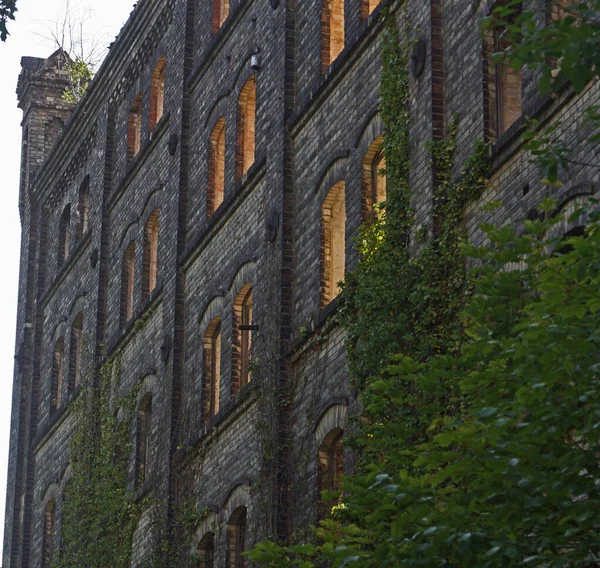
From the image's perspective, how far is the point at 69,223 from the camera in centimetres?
4000

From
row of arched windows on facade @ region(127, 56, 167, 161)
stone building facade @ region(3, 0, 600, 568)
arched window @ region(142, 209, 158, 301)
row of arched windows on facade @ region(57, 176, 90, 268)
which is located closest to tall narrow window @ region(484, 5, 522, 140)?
stone building facade @ region(3, 0, 600, 568)

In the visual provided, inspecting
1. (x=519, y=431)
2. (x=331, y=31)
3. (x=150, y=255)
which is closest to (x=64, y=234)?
(x=150, y=255)

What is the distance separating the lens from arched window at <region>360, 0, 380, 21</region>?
23.8 metres

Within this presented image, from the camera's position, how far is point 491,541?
1195 cm

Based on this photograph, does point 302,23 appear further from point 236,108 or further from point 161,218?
point 161,218

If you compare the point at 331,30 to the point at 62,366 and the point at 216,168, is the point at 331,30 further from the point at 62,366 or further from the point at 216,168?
the point at 62,366

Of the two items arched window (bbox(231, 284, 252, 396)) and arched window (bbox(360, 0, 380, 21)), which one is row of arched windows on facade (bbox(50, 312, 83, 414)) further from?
arched window (bbox(360, 0, 380, 21))

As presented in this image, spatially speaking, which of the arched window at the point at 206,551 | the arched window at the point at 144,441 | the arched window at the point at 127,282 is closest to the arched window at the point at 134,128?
the arched window at the point at 127,282

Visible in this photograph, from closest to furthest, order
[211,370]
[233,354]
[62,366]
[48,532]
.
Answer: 1. [233,354]
2. [211,370]
3. [48,532]
4. [62,366]

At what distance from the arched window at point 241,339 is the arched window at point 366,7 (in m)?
4.84

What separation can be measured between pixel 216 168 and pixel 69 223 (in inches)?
435

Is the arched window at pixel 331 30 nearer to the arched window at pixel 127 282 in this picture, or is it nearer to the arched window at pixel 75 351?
the arched window at pixel 127 282

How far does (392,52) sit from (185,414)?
853 centimetres

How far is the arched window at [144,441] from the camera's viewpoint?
3041 cm
